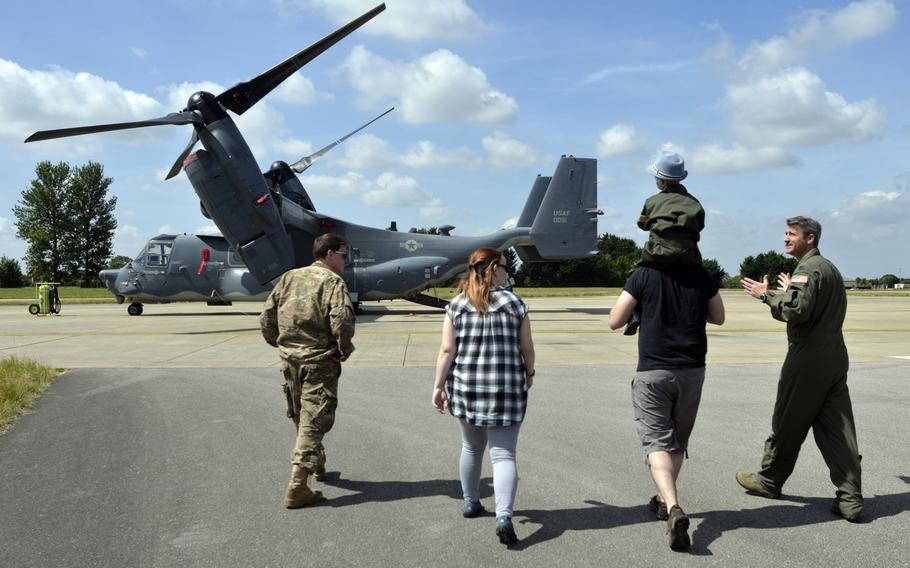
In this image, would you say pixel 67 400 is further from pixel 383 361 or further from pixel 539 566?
pixel 539 566

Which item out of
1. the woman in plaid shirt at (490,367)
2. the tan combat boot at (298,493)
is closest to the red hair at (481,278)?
the woman in plaid shirt at (490,367)

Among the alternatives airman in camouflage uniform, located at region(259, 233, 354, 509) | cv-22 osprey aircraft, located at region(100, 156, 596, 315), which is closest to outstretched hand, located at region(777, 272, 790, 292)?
airman in camouflage uniform, located at region(259, 233, 354, 509)

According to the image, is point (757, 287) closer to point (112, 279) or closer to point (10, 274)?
point (112, 279)

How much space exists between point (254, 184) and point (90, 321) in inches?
328

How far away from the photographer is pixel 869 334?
15258 mm

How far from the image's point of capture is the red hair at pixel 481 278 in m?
3.63

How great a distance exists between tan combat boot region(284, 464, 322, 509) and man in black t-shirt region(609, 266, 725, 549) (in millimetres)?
2193

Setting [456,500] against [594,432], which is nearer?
[456,500]

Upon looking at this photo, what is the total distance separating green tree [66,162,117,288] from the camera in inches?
3002

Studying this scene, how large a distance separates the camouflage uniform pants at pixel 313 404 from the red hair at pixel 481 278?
48.6 inches

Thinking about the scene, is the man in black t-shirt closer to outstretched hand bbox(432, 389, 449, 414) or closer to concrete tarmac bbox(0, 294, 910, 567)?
concrete tarmac bbox(0, 294, 910, 567)

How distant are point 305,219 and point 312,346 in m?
17.4

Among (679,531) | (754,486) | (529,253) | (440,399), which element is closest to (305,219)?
(529,253)

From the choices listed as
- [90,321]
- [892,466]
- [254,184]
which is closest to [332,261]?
[892,466]
